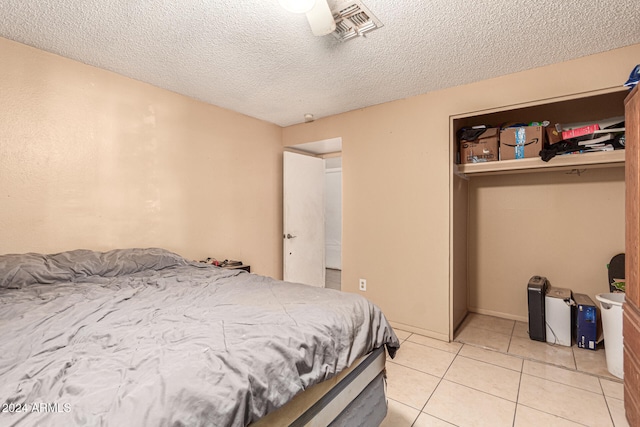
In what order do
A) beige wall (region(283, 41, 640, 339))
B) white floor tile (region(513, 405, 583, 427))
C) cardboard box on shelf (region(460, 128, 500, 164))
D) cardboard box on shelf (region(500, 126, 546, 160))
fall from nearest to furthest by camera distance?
1. white floor tile (region(513, 405, 583, 427))
2. cardboard box on shelf (region(500, 126, 546, 160))
3. beige wall (region(283, 41, 640, 339))
4. cardboard box on shelf (region(460, 128, 500, 164))

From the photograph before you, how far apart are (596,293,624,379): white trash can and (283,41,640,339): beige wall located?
997 millimetres

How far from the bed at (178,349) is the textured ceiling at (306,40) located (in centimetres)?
148

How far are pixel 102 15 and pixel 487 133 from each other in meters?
3.02

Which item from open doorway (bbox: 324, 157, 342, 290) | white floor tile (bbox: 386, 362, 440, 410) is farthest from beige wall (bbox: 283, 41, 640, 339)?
open doorway (bbox: 324, 157, 342, 290)

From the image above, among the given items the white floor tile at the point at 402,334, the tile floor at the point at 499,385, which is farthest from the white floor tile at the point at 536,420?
the white floor tile at the point at 402,334

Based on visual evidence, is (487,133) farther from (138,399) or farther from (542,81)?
(138,399)

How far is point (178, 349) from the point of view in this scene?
1.00 m

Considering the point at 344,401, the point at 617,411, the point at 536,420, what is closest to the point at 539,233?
the point at 617,411

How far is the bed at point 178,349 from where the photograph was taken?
0.76 meters

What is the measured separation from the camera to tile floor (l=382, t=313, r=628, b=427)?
5.79 feet

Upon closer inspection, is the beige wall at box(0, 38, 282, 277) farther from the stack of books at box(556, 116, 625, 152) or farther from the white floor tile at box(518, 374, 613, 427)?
the stack of books at box(556, 116, 625, 152)

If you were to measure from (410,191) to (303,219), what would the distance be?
1617 mm

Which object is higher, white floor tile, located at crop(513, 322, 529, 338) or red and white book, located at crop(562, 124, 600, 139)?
red and white book, located at crop(562, 124, 600, 139)

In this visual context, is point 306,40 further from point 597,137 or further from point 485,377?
point 485,377
